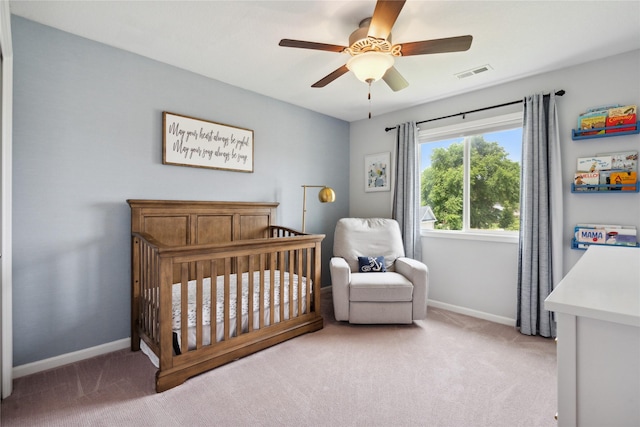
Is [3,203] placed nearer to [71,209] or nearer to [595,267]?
[71,209]

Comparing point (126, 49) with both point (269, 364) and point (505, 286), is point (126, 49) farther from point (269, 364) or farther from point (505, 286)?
point (505, 286)

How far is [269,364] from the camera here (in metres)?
2.21

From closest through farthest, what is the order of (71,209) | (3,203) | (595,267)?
(595,267) < (3,203) < (71,209)

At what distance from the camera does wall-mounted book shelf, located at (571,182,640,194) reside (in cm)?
231

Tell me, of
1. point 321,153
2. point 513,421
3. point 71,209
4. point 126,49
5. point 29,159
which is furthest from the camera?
point 321,153

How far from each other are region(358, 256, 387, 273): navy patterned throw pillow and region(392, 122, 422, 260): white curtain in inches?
20.0

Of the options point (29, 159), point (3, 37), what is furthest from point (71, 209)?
point (3, 37)

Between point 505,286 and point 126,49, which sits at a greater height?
point 126,49

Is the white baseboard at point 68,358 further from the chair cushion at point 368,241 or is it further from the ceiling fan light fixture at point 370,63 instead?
the ceiling fan light fixture at point 370,63

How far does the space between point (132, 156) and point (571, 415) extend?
9.57 feet

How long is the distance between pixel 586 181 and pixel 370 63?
83.1 inches

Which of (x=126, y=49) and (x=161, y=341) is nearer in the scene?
(x=161, y=341)

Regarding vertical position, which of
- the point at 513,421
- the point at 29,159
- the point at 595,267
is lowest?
the point at 513,421

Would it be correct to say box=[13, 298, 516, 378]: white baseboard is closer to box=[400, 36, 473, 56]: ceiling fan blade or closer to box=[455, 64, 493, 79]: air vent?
box=[455, 64, 493, 79]: air vent
